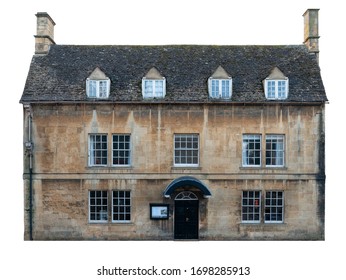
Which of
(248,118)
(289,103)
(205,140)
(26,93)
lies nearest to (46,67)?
(26,93)

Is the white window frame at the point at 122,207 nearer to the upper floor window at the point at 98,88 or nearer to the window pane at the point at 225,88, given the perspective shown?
the upper floor window at the point at 98,88

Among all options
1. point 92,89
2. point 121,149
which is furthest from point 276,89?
point 92,89

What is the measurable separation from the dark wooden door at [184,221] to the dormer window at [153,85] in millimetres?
6999

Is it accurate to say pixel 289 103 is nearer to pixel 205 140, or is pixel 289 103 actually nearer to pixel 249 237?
pixel 205 140

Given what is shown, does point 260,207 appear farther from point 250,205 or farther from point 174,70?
point 174,70

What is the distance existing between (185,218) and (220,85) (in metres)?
8.80

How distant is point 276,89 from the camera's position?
104 ft

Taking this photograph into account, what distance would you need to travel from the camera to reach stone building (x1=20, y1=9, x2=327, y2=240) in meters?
31.4

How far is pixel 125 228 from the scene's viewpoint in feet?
103

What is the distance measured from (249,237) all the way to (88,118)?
12.8 m

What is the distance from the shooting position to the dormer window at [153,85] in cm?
3181
